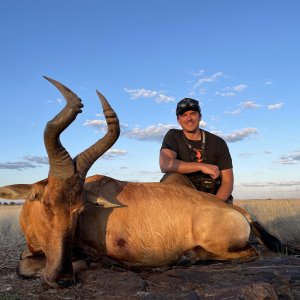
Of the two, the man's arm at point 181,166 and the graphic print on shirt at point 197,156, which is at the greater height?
the graphic print on shirt at point 197,156

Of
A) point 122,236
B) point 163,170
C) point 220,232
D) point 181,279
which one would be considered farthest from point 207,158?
point 181,279

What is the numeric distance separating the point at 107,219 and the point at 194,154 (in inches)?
122

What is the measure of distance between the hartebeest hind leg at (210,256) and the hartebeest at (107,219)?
14mm

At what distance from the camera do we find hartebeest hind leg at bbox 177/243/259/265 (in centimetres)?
588

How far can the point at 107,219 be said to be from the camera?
19.4 ft

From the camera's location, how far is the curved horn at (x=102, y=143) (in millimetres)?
5297

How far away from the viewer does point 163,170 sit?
8.23 metres

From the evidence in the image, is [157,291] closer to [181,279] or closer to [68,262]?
[181,279]

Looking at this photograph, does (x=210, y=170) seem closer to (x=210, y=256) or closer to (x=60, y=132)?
(x=210, y=256)

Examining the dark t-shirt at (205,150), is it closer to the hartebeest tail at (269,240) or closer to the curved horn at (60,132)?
the hartebeest tail at (269,240)

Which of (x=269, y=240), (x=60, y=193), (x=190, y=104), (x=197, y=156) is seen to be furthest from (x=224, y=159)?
(x=60, y=193)

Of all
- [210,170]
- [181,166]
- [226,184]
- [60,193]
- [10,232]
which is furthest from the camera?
[10,232]

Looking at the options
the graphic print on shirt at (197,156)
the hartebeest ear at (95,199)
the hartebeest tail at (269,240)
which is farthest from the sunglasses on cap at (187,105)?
the hartebeest ear at (95,199)

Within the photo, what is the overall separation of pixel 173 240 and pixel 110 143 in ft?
5.54
